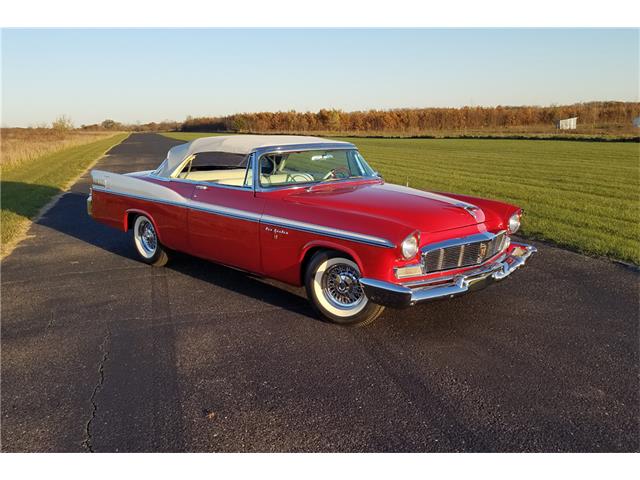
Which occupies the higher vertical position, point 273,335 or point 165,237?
point 165,237

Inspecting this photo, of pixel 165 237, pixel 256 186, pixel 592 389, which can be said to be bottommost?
pixel 592 389

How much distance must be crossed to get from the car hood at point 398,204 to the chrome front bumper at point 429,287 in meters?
0.42

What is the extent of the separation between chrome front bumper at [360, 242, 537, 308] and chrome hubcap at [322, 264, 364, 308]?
0.28m

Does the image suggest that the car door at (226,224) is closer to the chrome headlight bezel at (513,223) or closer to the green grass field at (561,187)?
the chrome headlight bezel at (513,223)

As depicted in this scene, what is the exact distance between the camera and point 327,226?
13.7 ft

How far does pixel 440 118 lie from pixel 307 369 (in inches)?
2469

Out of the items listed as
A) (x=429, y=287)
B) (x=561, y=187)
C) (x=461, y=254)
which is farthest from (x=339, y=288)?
(x=561, y=187)

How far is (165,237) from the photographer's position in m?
5.89

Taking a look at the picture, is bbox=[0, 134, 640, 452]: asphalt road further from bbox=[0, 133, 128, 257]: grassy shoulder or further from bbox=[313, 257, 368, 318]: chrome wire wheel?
bbox=[0, 133, 128, 257]: grassy shoulder

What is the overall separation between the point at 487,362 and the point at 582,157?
19244 millimetres

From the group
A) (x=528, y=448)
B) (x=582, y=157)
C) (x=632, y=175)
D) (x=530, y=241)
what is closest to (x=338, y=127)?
(x=582, y=157)

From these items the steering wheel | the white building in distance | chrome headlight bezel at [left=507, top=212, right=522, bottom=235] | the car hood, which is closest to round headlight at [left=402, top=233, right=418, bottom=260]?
the car hood

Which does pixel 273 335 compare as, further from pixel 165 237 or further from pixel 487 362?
pixel 165 237

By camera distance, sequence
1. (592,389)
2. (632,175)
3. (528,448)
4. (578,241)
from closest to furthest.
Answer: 1. (528,448)
2. (592,389)
3. (578,241)
4. (632,175)
